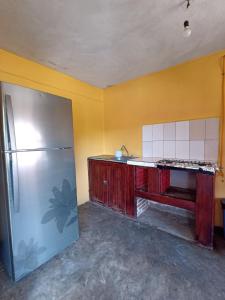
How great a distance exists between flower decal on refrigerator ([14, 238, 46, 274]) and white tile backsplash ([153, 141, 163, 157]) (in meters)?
2.11

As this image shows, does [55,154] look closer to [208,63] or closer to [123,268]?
[123,268]

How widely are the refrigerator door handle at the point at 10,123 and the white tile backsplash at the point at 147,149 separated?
2.10 meters

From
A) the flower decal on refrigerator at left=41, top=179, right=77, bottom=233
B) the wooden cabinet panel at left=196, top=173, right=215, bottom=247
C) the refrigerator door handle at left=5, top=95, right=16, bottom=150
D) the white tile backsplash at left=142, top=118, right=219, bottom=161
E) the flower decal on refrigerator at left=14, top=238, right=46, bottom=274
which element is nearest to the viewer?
the refrigerator door handle at left=5, top=95, right=16, bottom=150

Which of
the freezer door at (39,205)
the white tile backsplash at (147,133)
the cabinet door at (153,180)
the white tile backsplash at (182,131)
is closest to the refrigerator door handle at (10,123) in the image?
the freezer door at (39,205)

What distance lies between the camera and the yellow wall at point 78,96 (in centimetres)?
202

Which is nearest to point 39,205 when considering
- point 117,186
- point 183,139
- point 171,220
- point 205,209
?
point 117,186

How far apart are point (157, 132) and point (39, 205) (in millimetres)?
2083

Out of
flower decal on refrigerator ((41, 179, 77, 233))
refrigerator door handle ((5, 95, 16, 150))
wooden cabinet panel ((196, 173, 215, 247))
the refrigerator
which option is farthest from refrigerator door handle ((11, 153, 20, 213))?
wooden cabinet panel ((196, 173, 215, 247))

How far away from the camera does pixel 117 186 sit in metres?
2.60

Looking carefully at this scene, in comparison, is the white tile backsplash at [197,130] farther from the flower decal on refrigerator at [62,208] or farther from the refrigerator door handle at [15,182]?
the refrigerator door handle at [15,182]

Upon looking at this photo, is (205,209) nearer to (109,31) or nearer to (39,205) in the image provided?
(39,205)

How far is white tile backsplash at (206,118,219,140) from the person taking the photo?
6.86 feet

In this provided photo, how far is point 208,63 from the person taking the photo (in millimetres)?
2109

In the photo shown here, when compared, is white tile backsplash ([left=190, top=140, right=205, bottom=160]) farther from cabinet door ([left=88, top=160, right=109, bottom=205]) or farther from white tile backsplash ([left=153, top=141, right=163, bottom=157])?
cabinet door ([left=88, top=160, right=109, bottom=205])
